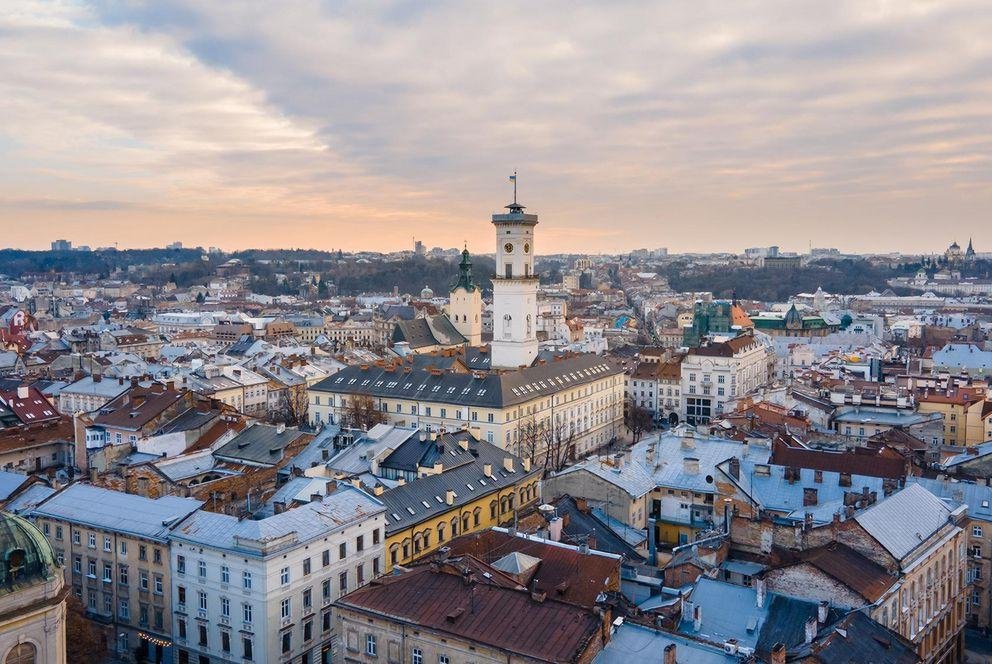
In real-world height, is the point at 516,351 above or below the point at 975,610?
above

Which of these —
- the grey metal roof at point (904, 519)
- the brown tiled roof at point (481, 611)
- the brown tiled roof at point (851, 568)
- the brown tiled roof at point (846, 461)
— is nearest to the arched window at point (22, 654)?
the brown tiled roof at point (481, 611)

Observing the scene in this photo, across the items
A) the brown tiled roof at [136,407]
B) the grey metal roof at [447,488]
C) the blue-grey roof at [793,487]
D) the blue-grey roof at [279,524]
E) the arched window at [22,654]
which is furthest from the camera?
the brown tiled roof at [136,407]

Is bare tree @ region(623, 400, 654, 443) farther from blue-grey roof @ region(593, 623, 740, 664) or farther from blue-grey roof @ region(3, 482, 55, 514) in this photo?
blue-grey roof @ region(593, 623, 740, 664)

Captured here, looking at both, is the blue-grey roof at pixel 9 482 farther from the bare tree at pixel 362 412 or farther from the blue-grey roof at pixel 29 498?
the bare tree at pixel 362 412

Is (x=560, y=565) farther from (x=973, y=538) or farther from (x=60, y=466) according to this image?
(x=60, y=466)

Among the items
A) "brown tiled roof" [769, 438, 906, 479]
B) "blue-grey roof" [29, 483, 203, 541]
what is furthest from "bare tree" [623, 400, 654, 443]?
"blue-grey roof" [29, 483, 203, 541]

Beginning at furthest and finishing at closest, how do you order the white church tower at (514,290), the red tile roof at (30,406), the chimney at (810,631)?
the white church tower at (514,290), the red tile roof at (30,406), the chimney at (810,631)

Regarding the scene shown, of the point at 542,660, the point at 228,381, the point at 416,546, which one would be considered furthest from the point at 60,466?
the point at 542,660
